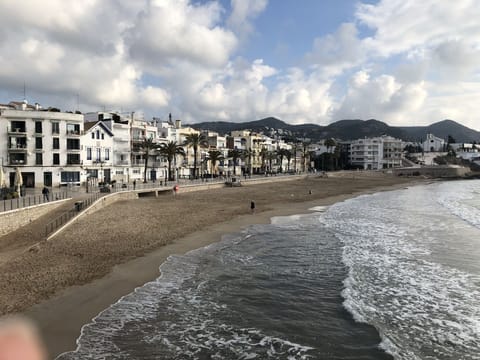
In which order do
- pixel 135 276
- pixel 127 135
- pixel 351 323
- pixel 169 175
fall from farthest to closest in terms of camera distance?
pixel 169 175, pixel 127 135, pixel 135 276, pixel 351 323

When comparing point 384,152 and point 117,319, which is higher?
point 384,152

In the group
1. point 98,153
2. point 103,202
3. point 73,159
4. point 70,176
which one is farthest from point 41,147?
point 103,202

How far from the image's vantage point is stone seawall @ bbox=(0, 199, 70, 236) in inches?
821

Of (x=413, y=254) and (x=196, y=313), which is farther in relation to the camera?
(x=413, y=254)

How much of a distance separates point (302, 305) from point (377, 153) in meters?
140

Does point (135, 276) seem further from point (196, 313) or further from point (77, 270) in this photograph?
point (196, 313)

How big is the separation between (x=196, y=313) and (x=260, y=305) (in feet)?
7.16

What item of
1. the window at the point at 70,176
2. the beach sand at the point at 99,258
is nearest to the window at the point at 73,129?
the window at the point at 70,176

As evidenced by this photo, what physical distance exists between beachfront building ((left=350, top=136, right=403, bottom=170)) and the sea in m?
126

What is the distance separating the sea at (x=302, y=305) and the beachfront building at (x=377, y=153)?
126482mm

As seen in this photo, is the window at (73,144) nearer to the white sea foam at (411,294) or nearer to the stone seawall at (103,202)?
the stone seawall at (103,202)

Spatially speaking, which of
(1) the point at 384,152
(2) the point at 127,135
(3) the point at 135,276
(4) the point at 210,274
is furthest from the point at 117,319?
(1) the point at 384,152

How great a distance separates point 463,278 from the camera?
15617 millimetres

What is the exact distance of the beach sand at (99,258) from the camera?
11.5 metres
